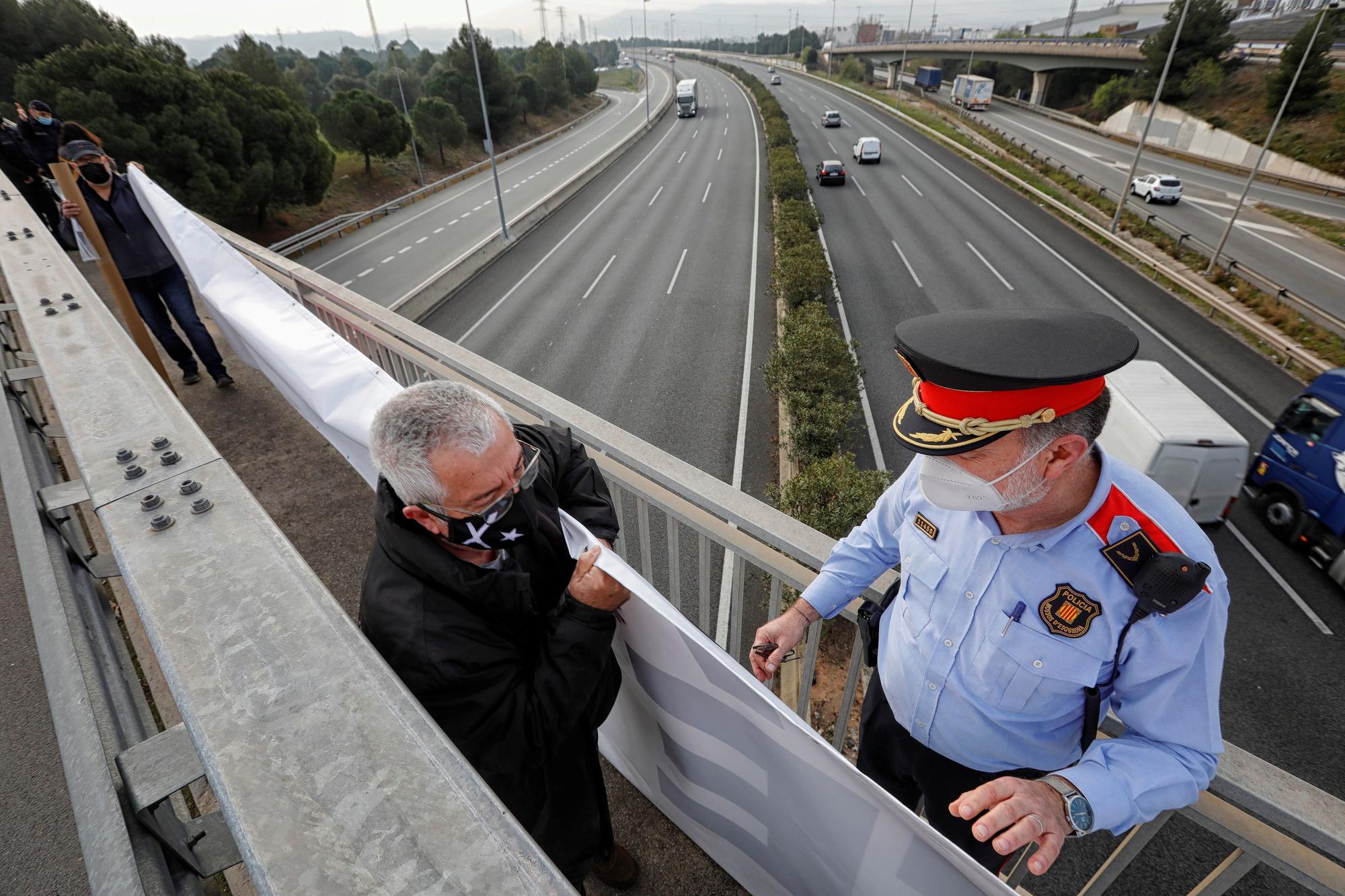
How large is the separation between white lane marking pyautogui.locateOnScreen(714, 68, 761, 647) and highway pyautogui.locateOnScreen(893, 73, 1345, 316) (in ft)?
53.3

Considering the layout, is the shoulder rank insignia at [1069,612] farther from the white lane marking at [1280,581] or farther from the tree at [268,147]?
the tree at [268,147]

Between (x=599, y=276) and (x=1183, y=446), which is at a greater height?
(x=1183, y=446)

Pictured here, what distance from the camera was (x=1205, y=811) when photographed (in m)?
1.51

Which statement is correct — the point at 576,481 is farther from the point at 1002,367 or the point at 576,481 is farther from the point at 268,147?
the point at 268,147

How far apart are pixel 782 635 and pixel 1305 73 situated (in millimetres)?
46791

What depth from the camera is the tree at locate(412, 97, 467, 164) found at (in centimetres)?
4075

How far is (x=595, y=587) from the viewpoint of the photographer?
174 cm

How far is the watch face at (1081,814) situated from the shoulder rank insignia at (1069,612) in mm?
416

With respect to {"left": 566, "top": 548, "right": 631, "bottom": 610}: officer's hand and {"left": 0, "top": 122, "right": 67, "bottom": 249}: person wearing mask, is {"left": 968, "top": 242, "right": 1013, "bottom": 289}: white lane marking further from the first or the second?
{"left": 0, "top": 122, "right": 67, "bottom": 249}: person wearing mask

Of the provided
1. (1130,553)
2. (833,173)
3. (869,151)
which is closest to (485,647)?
(1130,553)

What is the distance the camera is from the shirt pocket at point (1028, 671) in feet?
5.68

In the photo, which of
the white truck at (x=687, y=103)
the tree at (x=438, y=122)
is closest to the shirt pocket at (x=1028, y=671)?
the tree at (x=438, y=122)

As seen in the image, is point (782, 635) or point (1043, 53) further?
point (1043, 53)

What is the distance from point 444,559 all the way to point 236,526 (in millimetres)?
506
